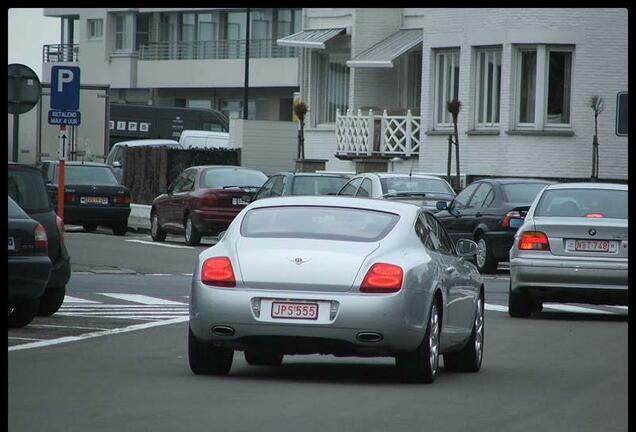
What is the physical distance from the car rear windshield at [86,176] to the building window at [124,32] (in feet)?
151

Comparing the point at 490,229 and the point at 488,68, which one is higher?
the point at 488,68

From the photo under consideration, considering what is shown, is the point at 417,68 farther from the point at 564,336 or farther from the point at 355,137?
the point at 564,336

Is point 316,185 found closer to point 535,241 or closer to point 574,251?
point 535,241

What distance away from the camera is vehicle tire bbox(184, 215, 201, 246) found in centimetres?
3656

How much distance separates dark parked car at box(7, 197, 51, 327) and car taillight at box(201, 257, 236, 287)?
3.95 meters

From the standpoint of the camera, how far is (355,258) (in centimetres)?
1306

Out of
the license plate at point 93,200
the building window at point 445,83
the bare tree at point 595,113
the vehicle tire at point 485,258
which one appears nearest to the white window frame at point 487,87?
the building window at point 445,83

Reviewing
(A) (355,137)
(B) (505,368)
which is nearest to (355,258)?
(B) (505,368)

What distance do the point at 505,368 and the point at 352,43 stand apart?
126ft

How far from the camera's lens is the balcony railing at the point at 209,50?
83062 mm

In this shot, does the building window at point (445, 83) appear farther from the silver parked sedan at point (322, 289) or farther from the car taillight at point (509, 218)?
the silver parked sedan at point (322, 289)

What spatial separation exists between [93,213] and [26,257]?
77.5ft

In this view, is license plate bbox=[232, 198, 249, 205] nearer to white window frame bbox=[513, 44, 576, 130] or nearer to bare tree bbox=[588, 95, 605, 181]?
bare tree bbox=[588, 95, 605, 181]

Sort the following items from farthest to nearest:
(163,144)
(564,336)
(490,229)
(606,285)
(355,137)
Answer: (163,144) → (355,137) → (490,229) → (606,285) → (564,336)
